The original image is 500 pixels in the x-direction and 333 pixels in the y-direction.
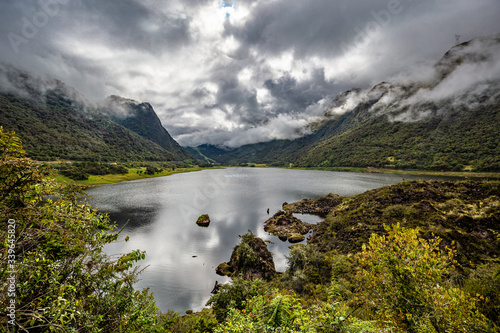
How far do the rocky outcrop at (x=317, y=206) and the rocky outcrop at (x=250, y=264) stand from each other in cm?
3103

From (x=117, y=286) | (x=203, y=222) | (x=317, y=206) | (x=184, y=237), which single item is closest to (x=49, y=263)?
(x=117, y=286)

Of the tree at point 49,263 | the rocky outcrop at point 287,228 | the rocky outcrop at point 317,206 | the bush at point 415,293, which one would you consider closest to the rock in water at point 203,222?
the rocky outcrop at point 287,228

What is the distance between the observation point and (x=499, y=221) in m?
→ 19.1

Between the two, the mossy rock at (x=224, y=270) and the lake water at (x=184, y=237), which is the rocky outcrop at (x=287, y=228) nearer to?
the lake water at (x=184, y=237)

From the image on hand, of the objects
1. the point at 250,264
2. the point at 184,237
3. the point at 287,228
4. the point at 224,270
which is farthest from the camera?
the point at 287,228

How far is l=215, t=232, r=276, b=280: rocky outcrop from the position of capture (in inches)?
965

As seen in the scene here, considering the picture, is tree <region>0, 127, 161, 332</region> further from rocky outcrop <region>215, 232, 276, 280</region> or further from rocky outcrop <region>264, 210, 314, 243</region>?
rocky outcrop <region>264, 210, 314, 243</region>

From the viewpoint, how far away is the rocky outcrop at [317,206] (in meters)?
55.5

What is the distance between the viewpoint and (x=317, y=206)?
A: 59.3 metres

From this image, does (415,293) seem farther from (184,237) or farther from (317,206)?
(317,206)

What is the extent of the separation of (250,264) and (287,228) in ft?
58.3

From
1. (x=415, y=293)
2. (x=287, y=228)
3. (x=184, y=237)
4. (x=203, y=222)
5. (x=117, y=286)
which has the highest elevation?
(x=117, y=286)

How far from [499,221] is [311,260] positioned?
754 inches

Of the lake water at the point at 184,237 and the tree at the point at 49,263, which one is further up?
the tree at the point at 49,263
